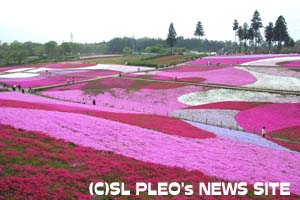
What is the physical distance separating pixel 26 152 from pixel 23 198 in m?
5.27

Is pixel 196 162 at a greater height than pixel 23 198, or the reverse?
pixel 23 198

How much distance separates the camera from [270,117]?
4159cm

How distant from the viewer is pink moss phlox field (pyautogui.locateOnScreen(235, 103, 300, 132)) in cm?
3812

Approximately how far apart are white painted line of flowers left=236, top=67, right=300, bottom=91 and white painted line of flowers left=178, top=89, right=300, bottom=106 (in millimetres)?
5788

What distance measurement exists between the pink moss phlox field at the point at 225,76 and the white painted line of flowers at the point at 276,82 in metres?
1.79

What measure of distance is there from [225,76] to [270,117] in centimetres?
3059

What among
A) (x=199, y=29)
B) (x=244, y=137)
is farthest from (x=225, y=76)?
(x=199, y=29)

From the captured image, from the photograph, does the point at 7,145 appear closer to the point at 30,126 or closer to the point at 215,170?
the point at 30,126

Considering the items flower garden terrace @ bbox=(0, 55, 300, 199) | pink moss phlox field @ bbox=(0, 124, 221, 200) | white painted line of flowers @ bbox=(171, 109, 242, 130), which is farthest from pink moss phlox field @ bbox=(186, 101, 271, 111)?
pink moss phlox field @ bbox=(0, 124, 221, 200)

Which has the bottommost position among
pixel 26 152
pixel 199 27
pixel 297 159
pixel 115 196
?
pixel 297 159

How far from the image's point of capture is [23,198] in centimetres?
1302

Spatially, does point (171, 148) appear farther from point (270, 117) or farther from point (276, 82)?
point (276, 82)

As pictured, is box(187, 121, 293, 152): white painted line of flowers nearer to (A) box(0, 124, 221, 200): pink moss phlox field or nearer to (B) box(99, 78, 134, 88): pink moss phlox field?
(A) box(0, 124, 221, 200): pink moss phlox field

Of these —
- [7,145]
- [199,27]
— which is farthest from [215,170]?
[199,27]
